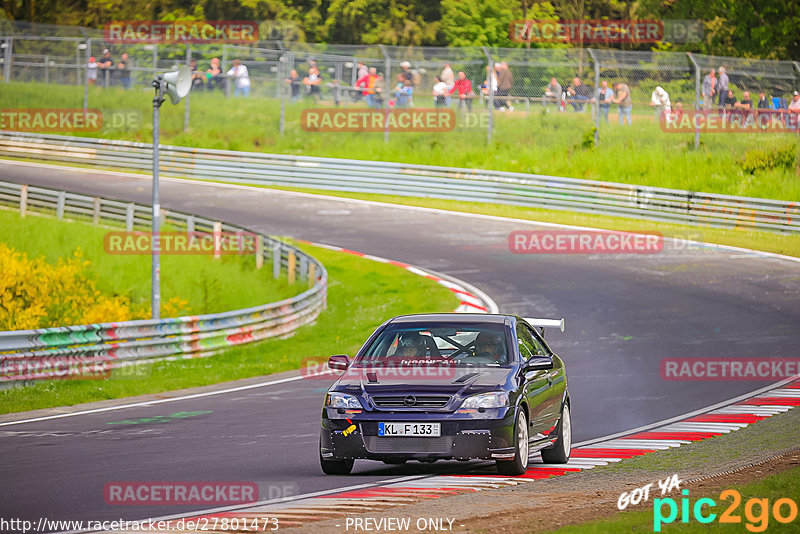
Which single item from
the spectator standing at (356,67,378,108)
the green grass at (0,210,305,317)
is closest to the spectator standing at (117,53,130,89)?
the spectator standing at (356,67,378,108)

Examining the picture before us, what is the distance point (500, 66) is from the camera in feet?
119

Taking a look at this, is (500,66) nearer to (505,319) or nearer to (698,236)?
(698,236)

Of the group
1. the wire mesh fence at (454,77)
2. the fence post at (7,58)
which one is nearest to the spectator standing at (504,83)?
the wire mesh fence at (454,77)

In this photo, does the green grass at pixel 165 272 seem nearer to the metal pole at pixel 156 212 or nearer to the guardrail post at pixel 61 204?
the guardrail post at pixel 61 204

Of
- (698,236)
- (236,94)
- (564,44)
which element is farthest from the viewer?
(564,44)

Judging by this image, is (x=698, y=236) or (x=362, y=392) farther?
(x=698, y=236)

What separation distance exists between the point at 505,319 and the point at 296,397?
5637 mm

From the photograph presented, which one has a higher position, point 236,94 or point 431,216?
point 236,94

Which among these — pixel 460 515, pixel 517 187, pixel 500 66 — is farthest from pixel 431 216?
pixel 460 515

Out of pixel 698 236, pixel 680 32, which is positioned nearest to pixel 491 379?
pixel 698 236

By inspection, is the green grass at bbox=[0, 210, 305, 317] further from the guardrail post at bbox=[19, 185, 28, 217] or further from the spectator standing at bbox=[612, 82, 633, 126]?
the spectator standing at bbox=[612, 82, 633, 126]

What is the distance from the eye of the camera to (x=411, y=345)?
1054cm

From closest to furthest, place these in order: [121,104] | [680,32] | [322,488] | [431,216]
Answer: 1. [322,488]
2. [431,216]
3. [121,104]
4. [680,32]

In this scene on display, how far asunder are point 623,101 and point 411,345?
2656 centimetres
